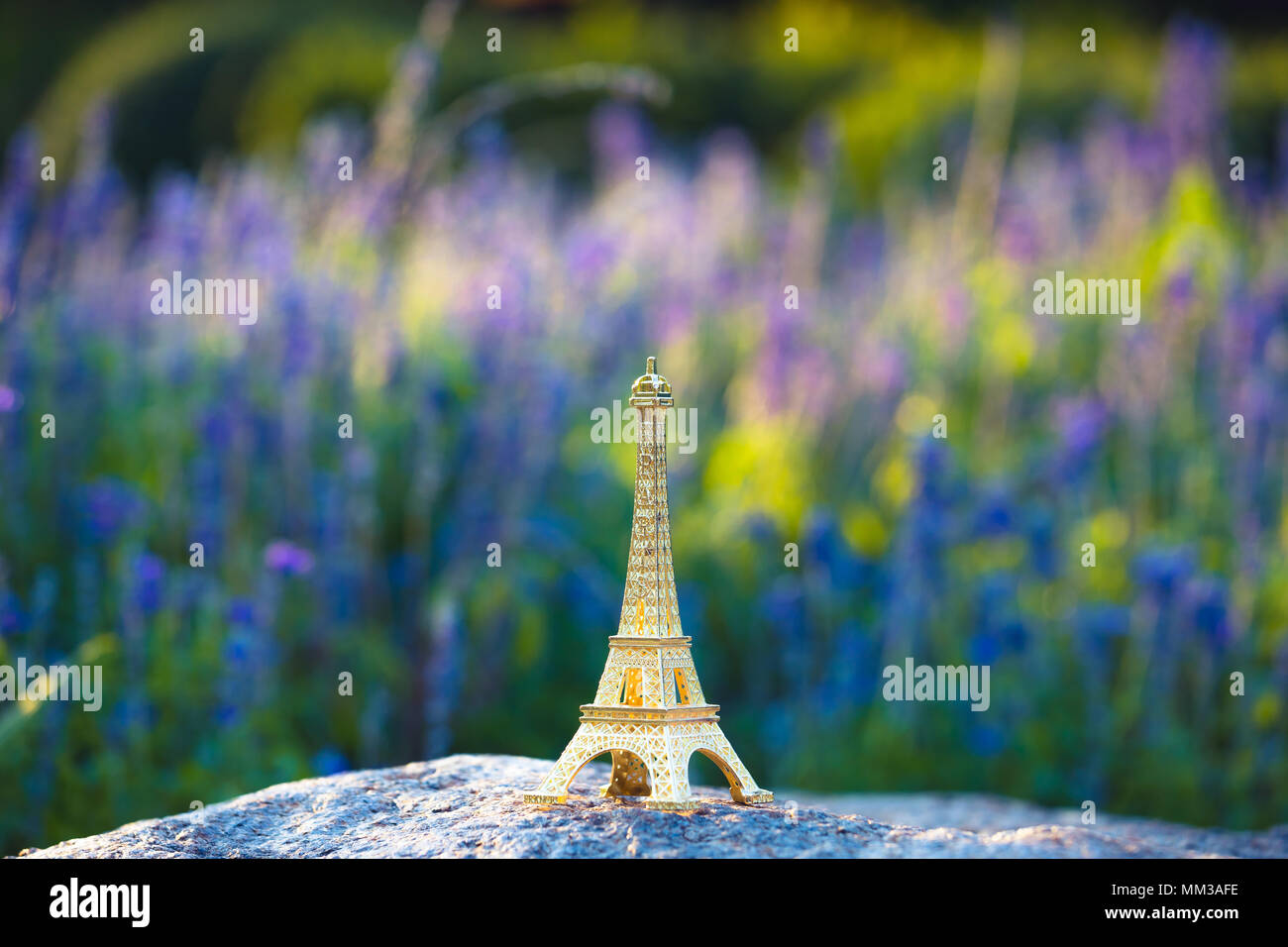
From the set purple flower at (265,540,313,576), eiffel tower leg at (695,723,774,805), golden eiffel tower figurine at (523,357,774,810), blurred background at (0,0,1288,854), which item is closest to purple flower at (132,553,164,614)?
blurred background at (0,0,1288,854)

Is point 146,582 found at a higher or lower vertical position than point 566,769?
higher

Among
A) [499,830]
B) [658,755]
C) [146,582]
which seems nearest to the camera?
[499,830]

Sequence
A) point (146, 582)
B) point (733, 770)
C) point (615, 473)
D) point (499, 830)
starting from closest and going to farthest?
point (499, 830), point (733, 770), point (146, 582), point (615, 473)

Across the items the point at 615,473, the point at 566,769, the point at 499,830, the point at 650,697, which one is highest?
the point at 615,473

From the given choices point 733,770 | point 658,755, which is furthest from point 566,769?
point 733,770

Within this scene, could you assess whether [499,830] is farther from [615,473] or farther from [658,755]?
[615,473]

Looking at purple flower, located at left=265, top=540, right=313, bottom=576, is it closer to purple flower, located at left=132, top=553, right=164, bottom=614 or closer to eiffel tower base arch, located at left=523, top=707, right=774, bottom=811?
purple flower, located at left=132, top=553, right=164, bottom=614

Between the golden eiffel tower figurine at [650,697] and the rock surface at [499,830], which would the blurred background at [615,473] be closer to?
the rock surface at [499,830]

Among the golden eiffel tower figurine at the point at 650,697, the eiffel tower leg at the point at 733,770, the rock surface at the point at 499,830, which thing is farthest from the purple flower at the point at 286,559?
the eiffel tower leg at the point at 733,770
